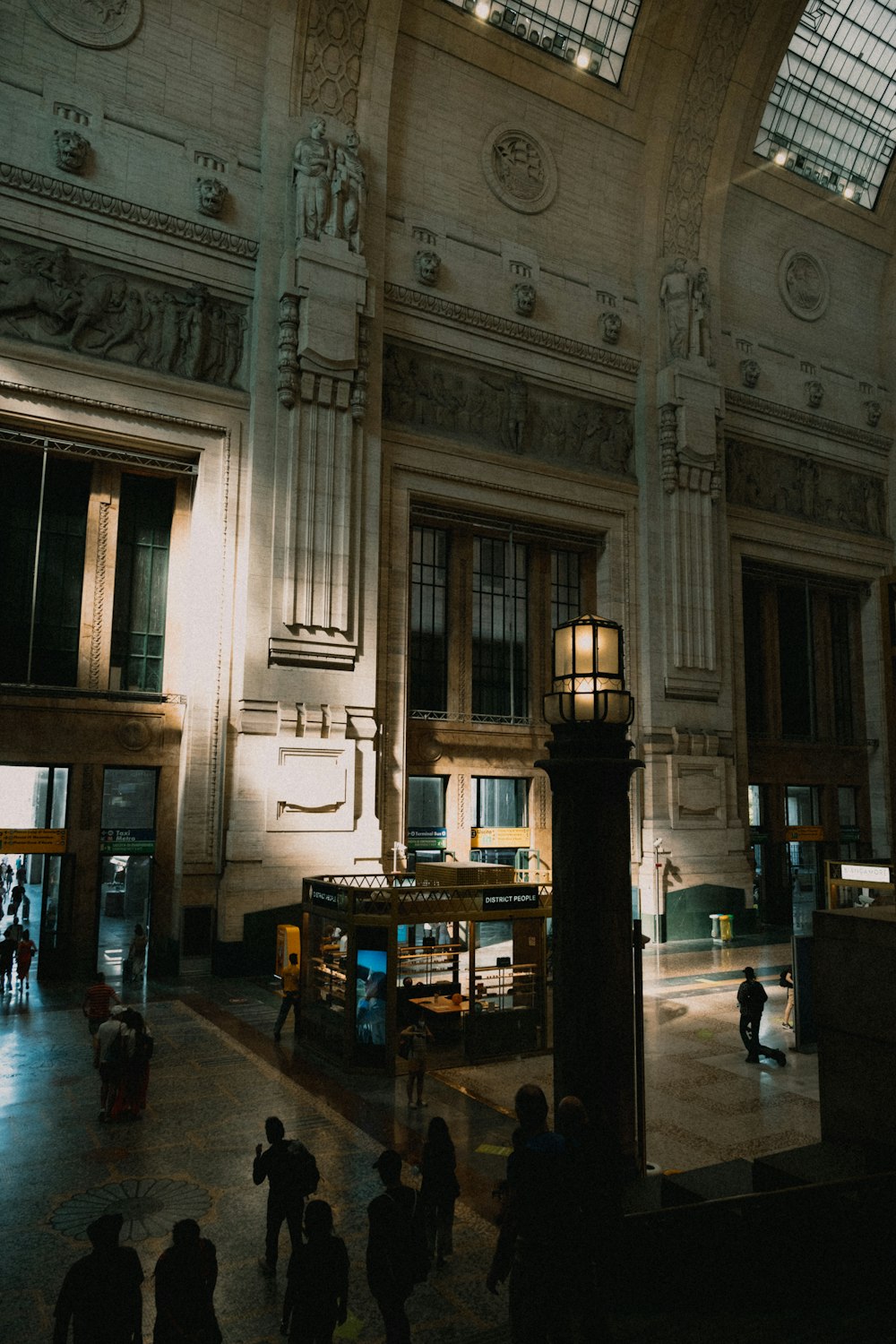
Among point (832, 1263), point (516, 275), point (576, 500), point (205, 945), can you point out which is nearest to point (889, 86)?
point (516, 275)

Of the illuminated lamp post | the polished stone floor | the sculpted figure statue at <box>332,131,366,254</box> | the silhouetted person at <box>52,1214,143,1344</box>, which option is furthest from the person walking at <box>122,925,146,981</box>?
the sculpted figure statue at <box>332,131,366,254</box>

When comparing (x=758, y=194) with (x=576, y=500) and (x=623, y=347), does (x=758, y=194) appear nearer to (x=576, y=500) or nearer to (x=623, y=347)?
(x=623, y=347)

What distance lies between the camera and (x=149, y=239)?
17641mm

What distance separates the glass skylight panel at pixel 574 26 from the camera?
21.8m

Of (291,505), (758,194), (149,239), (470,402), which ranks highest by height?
(758,194)

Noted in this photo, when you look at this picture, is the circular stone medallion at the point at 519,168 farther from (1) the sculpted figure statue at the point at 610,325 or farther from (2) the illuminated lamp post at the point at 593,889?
(2) the illuminated lamp post at the point at 593,889

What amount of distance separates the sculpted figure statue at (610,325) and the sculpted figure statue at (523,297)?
228cm

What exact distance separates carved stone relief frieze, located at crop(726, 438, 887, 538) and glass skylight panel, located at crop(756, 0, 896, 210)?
8.44 meters

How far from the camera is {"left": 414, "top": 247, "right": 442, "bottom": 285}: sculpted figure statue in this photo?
67.0 ft

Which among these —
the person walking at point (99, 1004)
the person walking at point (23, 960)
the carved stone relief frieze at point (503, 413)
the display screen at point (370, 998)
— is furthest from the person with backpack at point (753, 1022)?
the carved stone relief frieze at point (503, 413)

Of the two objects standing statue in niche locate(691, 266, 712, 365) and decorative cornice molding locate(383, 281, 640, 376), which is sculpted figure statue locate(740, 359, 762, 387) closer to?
standing statue in niche locate(691, 266, 712, 365)

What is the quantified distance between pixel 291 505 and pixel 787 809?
17831mm

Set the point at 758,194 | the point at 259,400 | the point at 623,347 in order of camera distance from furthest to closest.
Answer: the point at 758,194, the point at 623,347, the point at 259,400

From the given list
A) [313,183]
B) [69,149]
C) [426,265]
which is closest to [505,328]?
[426,265]
